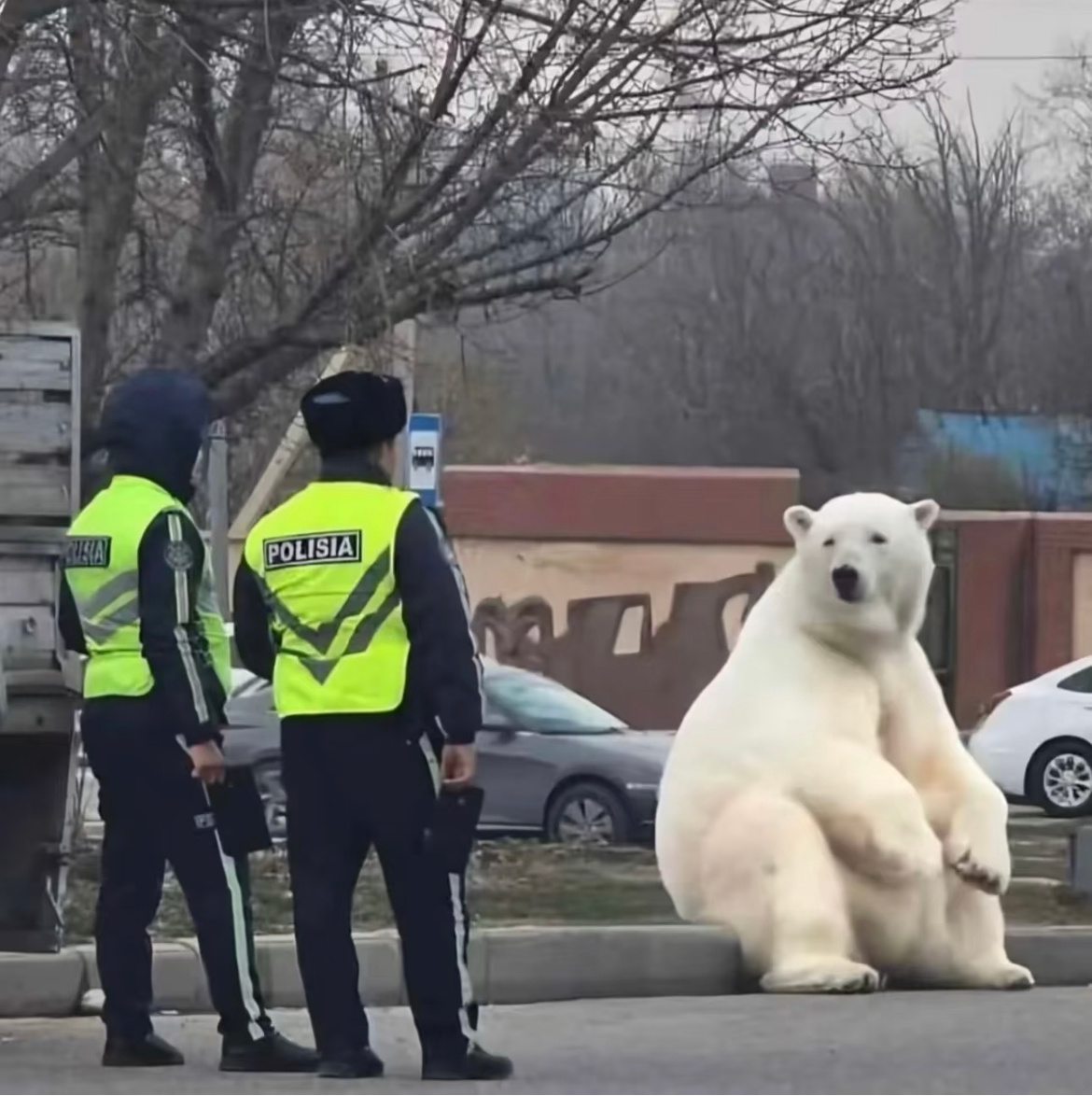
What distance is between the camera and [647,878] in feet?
40.9

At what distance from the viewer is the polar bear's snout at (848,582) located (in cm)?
915

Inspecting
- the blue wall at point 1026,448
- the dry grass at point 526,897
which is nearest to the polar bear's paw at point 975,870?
the dry grass at point 526,897

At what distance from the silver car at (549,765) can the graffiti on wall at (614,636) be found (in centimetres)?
917

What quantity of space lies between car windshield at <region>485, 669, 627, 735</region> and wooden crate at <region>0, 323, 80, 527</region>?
912cm

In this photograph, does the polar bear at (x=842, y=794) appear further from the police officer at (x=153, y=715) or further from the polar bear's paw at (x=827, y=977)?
the police officer at (x=153, y=715)

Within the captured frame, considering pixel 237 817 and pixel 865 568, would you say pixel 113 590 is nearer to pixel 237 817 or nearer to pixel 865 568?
pixel 237 817

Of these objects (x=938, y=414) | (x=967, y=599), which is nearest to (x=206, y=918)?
(x=967, y=599)

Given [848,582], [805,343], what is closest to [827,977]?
[848,582]

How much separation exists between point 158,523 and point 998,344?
108 ft

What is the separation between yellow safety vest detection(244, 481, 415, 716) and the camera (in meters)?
6.56

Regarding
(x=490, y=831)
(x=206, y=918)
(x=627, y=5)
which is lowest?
(x=490, y=831)

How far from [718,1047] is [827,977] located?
41.6 inches

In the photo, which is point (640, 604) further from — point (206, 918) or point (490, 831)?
point (206, 918)

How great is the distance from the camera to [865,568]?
30.1 ft
